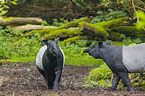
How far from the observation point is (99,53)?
5426 millimetres

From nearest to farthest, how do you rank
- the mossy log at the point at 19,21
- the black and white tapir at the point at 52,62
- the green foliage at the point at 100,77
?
1. the black and white tapir at the point at 52,62
2. the green foliage at the point at 100,77
3. the mossy log at the point at 19,21

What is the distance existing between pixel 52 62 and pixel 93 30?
9292 millimetres

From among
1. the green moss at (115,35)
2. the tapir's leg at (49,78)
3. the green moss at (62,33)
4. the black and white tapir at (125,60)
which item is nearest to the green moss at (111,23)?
the green moss at (115,35)

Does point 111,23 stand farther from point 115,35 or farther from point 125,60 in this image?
point 125,60

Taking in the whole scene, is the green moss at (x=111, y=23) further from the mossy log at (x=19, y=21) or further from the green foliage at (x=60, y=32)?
the mossy log at (x=19, y=21)

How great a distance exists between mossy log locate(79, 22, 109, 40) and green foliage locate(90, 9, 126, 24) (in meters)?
2.37

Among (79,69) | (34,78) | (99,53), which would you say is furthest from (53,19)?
(99,53)

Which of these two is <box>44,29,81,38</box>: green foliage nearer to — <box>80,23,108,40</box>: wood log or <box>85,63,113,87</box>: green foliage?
<box>80,23,108,40</box>: wood log

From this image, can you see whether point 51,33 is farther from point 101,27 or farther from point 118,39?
point 118,39

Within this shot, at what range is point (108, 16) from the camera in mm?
17500

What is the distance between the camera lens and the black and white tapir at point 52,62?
5.43 meters

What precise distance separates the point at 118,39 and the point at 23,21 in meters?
7.07

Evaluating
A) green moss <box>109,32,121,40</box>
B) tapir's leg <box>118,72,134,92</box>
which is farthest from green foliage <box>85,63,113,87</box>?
green moss <box>109,32,121,40</box>

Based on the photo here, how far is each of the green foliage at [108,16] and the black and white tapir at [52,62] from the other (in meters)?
11.6
